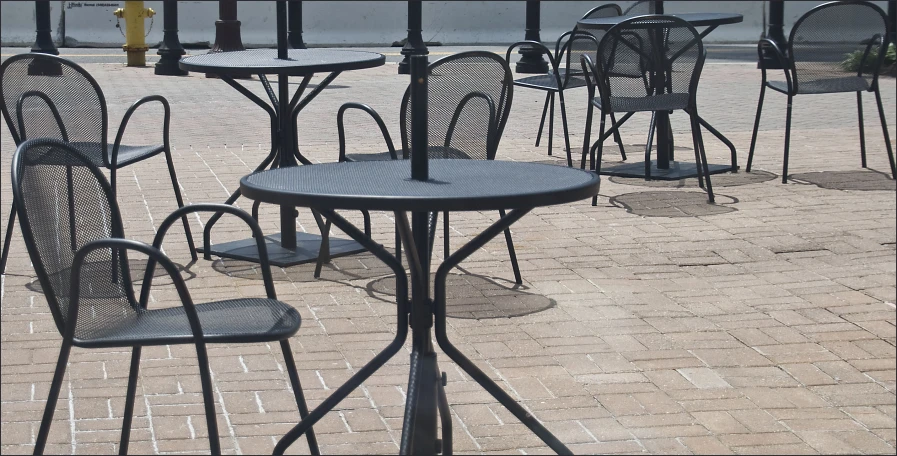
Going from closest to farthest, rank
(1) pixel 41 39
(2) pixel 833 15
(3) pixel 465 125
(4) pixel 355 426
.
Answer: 1. (4) pixel 355 426
2. (3) pixel 465 125
3. (2) pixel 833 15
4. (1) pixel 41 39

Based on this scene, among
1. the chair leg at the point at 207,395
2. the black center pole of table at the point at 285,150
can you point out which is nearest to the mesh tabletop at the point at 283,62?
the black center pole of table at the point at 285,150

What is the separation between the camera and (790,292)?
5.04 m

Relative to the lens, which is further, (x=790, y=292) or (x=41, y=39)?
(x=41, y=39)

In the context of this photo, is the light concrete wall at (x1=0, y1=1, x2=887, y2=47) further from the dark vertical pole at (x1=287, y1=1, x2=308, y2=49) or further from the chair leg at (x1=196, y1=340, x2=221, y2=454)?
the chair leg at (x1=196, y1=340, x2=221, y2=454)

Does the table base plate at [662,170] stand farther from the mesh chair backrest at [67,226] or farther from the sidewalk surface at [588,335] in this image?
the mesh chair backrest at [67,226]

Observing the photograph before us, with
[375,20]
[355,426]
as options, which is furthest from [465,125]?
[375,20]

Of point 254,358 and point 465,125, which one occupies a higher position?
point 465,125

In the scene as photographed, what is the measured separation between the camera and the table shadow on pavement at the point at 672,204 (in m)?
6.80

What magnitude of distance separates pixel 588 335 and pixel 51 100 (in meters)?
2.63

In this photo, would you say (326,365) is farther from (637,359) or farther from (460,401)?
(637,359)

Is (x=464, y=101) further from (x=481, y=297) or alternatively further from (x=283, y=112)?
(x=283, y=112)

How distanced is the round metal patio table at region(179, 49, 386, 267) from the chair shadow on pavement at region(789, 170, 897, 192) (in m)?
3.18

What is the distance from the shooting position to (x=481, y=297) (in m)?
5.07

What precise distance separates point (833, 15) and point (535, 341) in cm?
445
